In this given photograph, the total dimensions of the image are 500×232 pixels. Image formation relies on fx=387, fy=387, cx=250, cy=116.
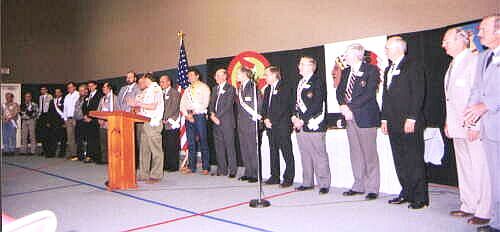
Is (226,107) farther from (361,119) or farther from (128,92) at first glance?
(361,119)

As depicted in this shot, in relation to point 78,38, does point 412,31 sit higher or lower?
lower

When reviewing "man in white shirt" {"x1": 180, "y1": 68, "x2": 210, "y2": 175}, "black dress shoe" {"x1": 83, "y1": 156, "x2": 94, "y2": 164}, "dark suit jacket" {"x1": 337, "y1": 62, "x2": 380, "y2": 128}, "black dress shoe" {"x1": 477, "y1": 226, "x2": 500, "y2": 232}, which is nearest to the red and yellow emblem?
"man in white shirt" {"x1": 180, "y1": 68, "x2": 210, "y2": 175}

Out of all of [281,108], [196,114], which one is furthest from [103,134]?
[281,108]

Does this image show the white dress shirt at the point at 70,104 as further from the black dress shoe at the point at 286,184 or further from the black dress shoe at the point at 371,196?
the black dress shoe at the point at 371,196

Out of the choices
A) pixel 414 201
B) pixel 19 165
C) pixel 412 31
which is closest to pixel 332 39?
pixel 412 31

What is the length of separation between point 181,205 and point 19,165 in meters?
5.48

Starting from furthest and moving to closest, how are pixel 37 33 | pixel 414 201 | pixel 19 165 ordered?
pixel 37 33
pixel 19 165
pixel 414 201

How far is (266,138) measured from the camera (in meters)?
5.18

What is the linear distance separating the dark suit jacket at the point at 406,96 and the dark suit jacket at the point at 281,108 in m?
1.41

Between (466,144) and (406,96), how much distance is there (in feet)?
2.19

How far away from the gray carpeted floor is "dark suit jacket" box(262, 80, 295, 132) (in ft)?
2.53

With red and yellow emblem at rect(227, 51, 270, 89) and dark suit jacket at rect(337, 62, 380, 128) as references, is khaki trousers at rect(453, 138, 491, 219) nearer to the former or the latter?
dark suit jacket at rect(337, 62, 380, 128)

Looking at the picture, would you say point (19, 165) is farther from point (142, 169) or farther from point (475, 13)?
point (475, 13)

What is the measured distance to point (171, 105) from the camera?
239 inches
